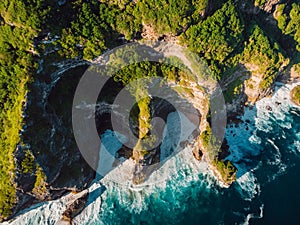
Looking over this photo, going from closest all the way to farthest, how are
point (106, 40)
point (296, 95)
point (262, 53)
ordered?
point (106, 40)
point (262, 53)
point (296, 95)

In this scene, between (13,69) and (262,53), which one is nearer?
(13,69)

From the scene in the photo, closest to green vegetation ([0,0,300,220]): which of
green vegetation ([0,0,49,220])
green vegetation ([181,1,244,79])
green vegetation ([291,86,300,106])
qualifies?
green vegetation ([0,0,49,220])

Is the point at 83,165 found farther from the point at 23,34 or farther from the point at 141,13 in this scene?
the point at 141,13

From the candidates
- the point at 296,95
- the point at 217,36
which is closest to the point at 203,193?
the point at 217,36

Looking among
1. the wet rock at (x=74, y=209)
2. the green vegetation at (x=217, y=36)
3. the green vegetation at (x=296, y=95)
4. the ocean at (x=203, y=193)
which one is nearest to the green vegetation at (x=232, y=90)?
the ocean at (x=203, y=193)

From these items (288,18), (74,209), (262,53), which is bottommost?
(74,209)

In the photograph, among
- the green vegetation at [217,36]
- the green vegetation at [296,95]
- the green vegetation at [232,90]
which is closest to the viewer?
the green vegetation at [217,36]

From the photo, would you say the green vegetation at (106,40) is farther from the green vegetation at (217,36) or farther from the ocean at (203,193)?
the ocean at (203,193)

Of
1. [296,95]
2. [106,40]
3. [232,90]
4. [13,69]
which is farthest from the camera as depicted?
[296,95]

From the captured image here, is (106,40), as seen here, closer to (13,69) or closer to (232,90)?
(13,69)

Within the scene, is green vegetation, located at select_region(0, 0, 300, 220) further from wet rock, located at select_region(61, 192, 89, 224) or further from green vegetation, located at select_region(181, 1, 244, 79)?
wet rock, located at select_region(61, 192, 89, 224)
